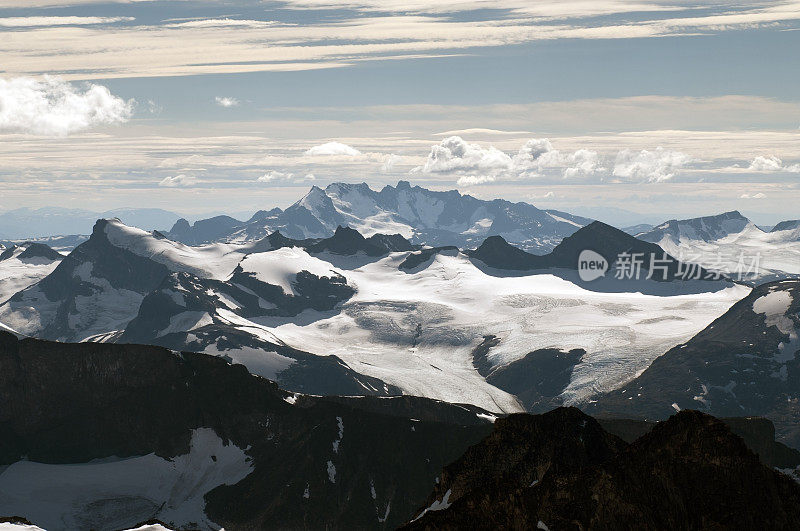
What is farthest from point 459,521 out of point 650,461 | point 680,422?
point 680,422

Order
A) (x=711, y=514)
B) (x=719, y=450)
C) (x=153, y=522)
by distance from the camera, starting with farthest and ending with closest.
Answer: (x=153, y=522) < (x=719, y=450) < (x=711, y=514)

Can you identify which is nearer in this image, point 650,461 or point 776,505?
point 776,505

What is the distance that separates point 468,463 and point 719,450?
198 feet

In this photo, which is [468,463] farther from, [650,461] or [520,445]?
[650,461]

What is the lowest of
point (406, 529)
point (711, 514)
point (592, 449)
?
point (592, 449)

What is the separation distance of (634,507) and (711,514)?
8.88 meters

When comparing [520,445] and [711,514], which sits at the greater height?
[711,514]

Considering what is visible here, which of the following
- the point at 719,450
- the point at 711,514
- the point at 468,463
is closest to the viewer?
the point at 711,514

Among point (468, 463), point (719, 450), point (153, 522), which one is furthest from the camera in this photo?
point (153, 522)

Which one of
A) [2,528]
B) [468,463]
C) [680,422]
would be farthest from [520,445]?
[2,528]

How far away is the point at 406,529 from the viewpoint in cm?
11156

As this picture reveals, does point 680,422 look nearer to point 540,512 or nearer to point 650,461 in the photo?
point 650,461

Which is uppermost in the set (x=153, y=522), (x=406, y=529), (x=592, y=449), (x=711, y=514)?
(x=711, y=514)

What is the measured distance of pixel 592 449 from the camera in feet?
576
